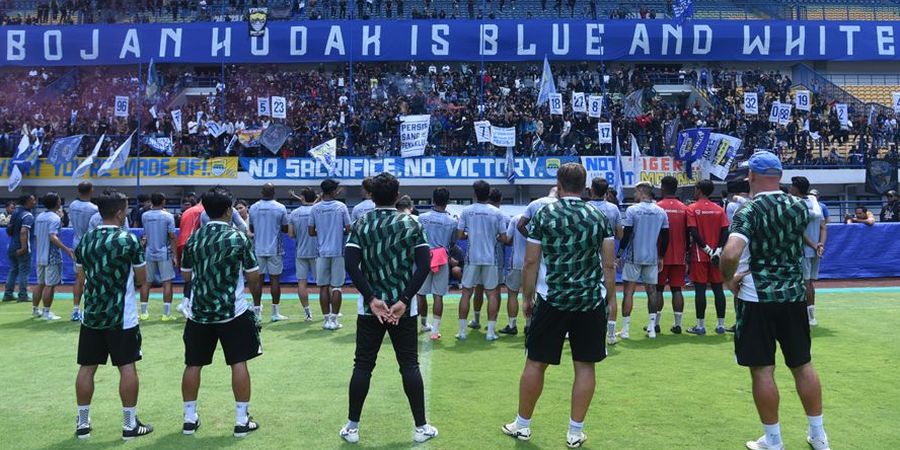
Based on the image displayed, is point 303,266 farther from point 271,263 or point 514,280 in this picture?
point 514,280

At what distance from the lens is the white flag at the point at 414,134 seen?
77.9ft

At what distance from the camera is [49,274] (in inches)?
440

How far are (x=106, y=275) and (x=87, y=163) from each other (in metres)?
21.1

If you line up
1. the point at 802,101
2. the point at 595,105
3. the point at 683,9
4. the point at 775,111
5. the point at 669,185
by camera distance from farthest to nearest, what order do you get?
1. the point at 683,9
2. the point at 802,101
3. the point at 775,111
4. the point at 595,105
5. the point at 669,185

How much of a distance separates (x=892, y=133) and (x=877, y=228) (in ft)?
40.5

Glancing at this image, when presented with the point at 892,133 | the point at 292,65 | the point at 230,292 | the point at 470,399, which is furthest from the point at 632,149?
the point at 230,292

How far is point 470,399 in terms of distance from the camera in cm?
638

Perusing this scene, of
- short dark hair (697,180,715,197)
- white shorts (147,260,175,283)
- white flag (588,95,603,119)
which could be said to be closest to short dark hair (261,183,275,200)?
white shorts (147,260,175,283)

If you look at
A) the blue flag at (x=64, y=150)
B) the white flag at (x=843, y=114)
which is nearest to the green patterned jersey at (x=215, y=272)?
the blue flag at (x=64, y=150)

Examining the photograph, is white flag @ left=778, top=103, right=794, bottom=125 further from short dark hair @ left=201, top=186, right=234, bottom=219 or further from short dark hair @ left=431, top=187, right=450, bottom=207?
short dark hair @ left=201, top=186, right=234, bottom=219

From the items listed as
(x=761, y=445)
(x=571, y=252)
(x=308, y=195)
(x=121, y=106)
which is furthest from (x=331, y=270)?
(x=121, y=106)

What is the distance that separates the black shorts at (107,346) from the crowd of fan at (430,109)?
2041 cm

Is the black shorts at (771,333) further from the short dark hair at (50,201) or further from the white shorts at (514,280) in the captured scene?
the short dark hair at (50,201)

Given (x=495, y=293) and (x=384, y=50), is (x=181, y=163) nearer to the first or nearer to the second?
(x=384, y=50)
